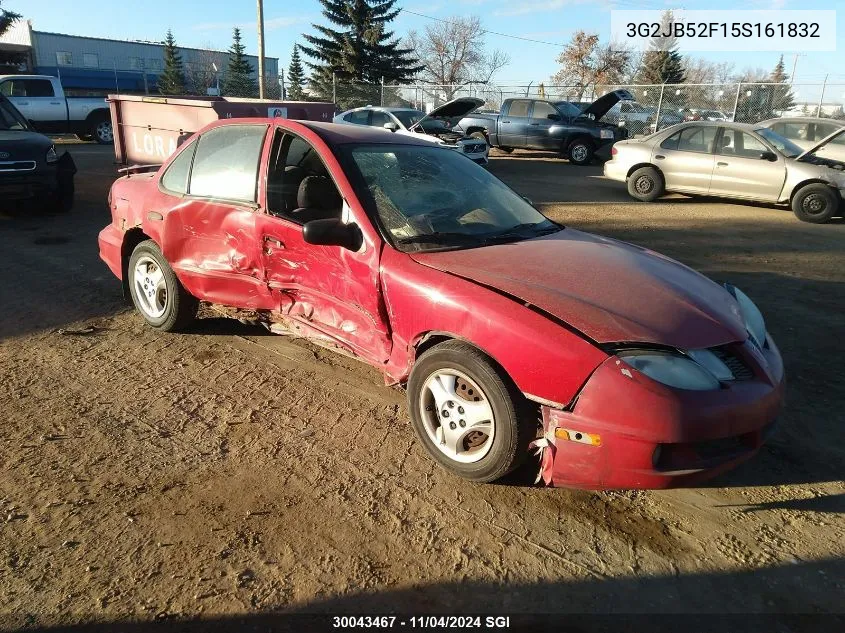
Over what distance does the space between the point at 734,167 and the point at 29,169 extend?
1108cm

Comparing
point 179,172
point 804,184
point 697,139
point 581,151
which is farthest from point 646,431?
point 581,151

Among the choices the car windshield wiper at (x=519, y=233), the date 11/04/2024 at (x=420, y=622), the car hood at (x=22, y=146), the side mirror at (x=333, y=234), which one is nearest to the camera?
the date 11/04/2024 at (x=420, y=622)

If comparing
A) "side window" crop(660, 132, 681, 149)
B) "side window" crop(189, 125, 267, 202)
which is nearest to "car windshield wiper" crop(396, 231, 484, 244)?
"side window" crop(189, 125, 267, 202)

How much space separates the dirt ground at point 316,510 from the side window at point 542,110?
16140 millimetres

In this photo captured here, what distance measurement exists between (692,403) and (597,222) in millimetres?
7357

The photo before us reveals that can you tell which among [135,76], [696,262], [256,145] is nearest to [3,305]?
[256,145]

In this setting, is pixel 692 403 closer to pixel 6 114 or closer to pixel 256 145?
pixel 256 145

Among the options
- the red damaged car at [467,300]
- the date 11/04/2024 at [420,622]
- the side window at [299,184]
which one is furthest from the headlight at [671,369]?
the side window at [299,184]

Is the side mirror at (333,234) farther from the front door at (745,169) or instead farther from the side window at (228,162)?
the front door at (745,169)

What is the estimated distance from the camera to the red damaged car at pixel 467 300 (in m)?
2.53

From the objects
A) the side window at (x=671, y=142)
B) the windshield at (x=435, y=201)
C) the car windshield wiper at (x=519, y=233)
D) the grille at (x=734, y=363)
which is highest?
the side window at (x=671, y=142)

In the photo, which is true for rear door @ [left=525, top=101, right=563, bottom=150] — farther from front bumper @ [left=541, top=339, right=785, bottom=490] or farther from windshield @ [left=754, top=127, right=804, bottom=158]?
front bumper @ [left=541, top=339, right=785, bottom=490]

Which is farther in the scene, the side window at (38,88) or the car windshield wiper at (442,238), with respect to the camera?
the side window at (38,88)

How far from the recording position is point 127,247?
4.94 m
